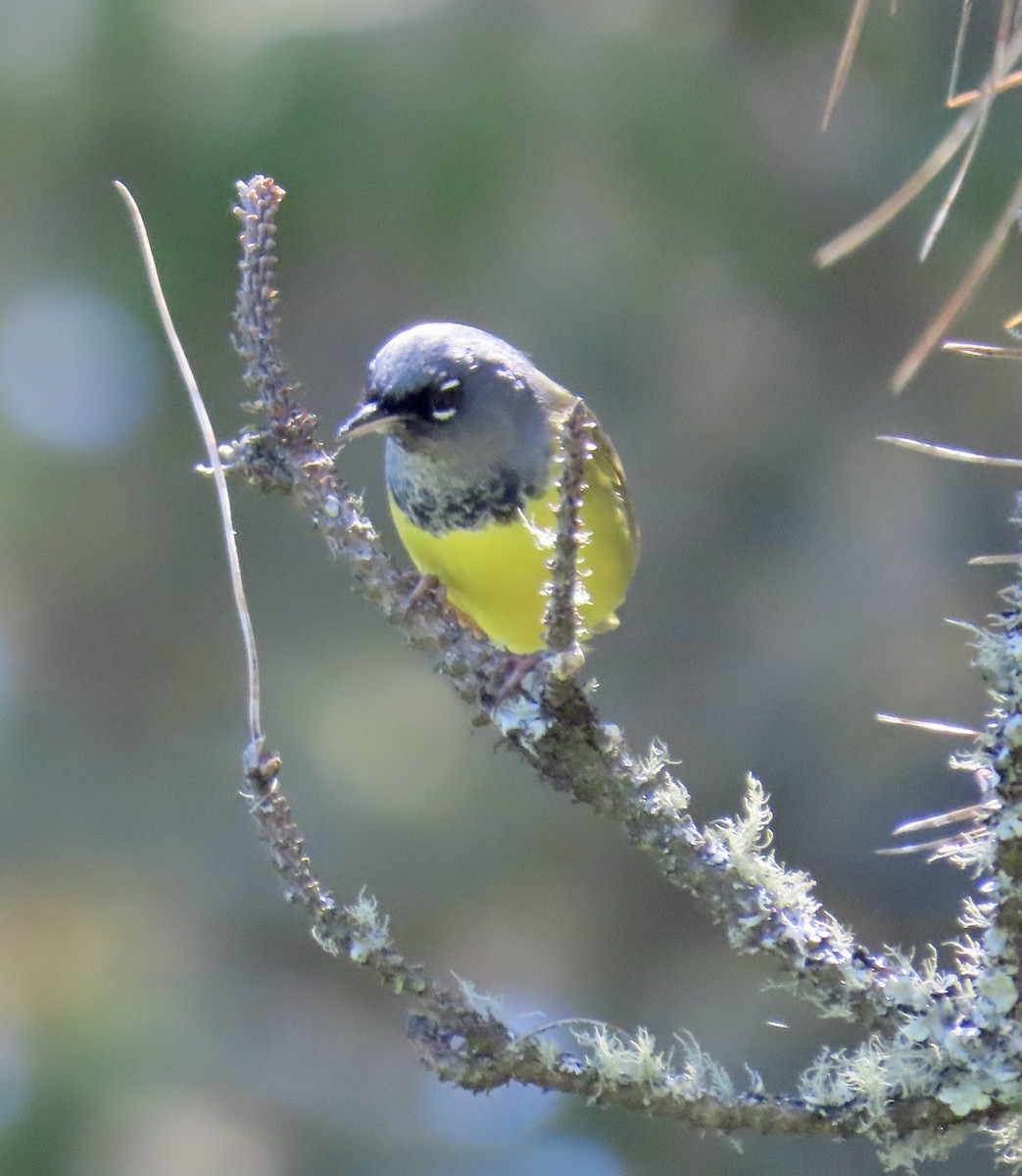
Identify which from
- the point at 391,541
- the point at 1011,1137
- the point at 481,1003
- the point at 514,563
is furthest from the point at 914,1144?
the point at 391,541

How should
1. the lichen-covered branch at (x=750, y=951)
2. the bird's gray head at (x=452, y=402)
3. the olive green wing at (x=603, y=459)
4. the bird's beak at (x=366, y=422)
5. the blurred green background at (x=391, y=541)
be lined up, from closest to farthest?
the lichen-covered branch at (x=750, y=951), the bird's beak at (x=366, y=422), the bird's gray head at (x=452, y=402), the olive green wing at (x=603, y=459), the blurred green background at (x=391, y=541)

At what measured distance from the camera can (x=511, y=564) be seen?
2133mm

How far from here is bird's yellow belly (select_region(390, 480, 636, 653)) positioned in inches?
83.8

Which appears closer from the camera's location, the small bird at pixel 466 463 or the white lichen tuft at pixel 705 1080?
the white lichen tuft at pixel 705 1080

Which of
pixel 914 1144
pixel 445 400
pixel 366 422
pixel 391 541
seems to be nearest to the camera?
pixel 914 1144

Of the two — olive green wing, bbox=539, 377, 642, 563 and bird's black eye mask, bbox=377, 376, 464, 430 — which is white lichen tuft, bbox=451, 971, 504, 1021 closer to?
bird's black eye mask, bbox=377, 376, 464, 430

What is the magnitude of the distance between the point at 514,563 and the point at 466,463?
17 centimetres

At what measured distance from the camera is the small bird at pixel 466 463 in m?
2.10

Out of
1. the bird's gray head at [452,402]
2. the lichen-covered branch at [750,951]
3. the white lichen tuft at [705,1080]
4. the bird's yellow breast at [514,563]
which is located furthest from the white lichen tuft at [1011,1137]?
the bird's gray head at [452,402]

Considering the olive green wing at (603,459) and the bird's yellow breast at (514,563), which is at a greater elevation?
the olive green wing at (603,459)

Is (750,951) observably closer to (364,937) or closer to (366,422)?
(364,937)

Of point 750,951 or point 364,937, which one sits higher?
point 750,951

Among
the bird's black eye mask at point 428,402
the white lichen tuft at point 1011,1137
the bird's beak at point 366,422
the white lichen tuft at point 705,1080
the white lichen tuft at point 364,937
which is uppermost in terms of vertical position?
the bird's black eye mask at point 428,402

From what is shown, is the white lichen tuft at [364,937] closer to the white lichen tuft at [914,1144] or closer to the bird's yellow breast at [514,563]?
the white lichen tuft at [914,1144]
